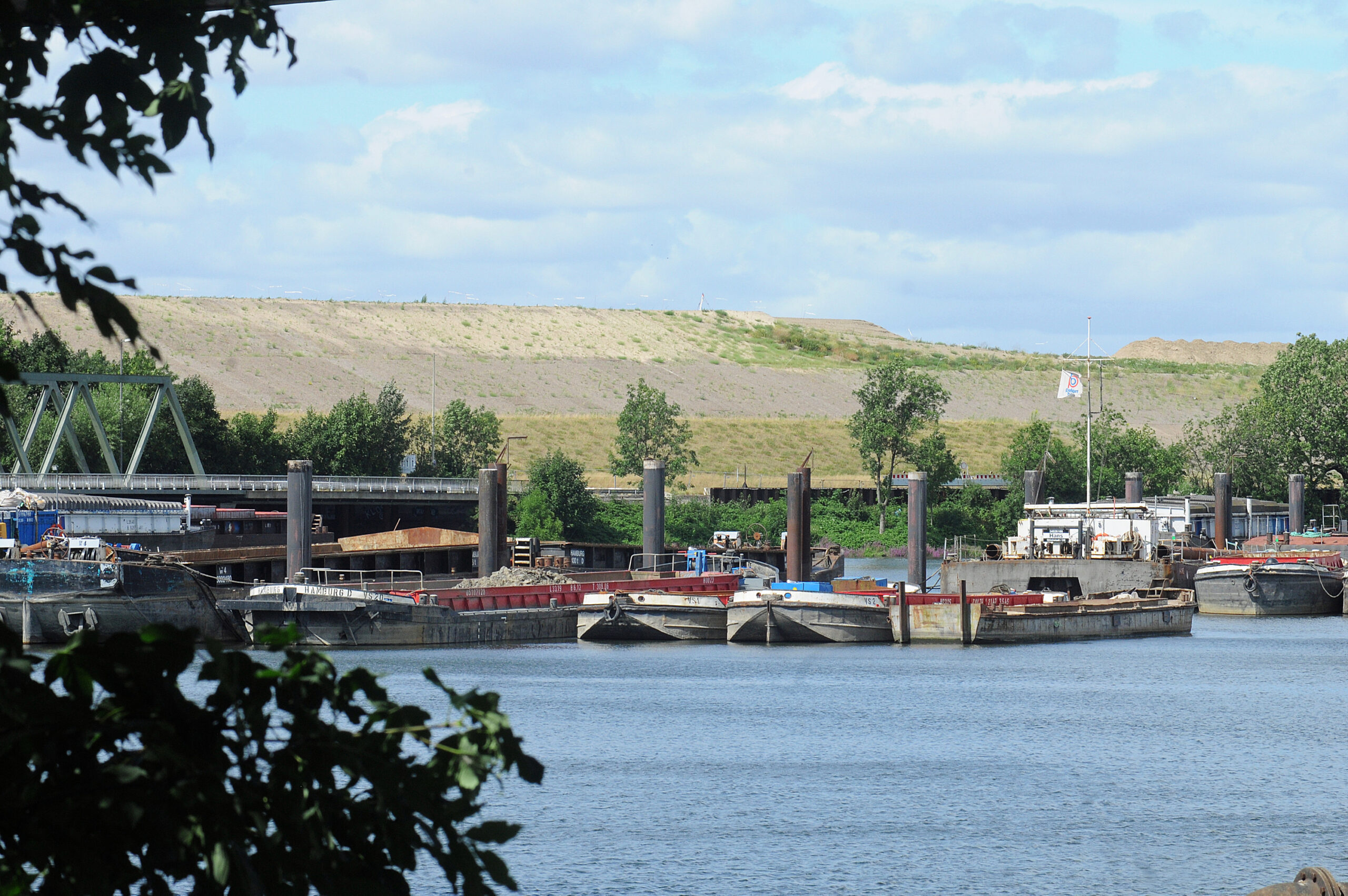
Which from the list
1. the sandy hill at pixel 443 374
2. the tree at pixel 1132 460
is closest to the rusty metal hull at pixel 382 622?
the tree at pixel 1132 460

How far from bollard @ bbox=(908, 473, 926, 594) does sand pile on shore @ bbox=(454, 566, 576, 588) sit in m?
13.7

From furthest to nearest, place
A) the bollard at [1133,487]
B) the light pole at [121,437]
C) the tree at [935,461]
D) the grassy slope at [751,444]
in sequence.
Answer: the grassy slope at [751,444] < the tree at [935,461] < the light pole at [121,437] < the bollard at [1133,487]

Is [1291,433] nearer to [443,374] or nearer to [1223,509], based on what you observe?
[1223,509]

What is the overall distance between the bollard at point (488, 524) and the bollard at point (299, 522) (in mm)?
6898

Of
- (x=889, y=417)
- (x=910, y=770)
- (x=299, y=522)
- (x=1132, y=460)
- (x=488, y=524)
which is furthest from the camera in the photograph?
(x=889, y=417)

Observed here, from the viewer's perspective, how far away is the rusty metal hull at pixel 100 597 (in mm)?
47094

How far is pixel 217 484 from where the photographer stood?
8025 cm

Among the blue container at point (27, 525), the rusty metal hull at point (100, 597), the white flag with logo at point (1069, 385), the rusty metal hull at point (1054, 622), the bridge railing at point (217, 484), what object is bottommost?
the rusty metal hull at point (1054, 622)

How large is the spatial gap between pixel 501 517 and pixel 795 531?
11.3 meters

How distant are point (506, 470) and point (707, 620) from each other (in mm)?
9766

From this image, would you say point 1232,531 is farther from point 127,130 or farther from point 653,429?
point 127,130

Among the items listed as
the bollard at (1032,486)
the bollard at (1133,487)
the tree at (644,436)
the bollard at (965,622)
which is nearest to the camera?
the bollard at (965,622)

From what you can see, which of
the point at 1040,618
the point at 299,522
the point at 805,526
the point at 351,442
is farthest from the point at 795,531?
the point at 351,442

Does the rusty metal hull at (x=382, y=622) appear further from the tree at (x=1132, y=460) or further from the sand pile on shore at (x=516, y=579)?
the tree at (x=1132, y=460)
